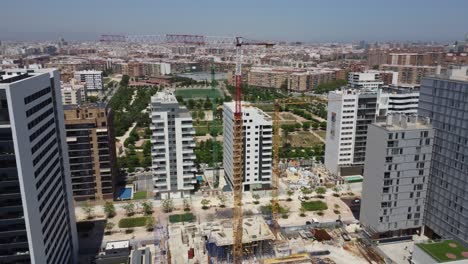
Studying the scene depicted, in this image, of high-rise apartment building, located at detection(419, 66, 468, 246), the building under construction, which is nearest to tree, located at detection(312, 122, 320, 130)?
high-rise apartment building, located at detection(419, 66, 468, 246)

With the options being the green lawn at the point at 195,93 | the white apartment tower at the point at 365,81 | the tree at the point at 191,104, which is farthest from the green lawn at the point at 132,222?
the green lawn at the point at 195,93

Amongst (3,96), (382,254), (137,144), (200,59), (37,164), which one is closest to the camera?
(3,96)

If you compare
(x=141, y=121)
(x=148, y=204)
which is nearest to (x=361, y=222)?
(x=148, y=204)

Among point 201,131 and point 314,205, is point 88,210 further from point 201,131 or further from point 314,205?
point 201,131

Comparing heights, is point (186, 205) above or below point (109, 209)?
below

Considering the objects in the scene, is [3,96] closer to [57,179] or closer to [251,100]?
[57,179]

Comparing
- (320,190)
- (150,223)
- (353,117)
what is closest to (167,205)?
(150,223)
